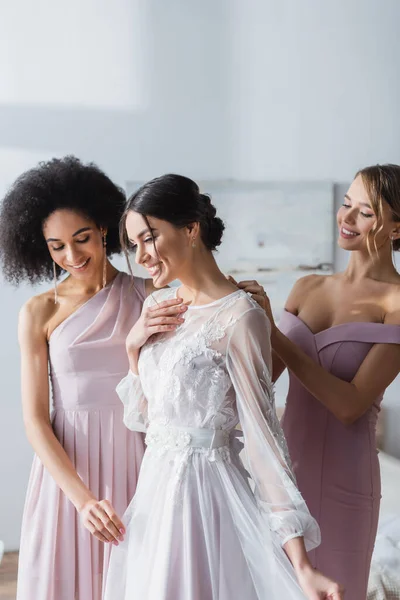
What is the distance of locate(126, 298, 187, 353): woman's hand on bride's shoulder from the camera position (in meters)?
1.56

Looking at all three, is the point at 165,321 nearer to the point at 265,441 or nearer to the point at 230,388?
the point at 230,388

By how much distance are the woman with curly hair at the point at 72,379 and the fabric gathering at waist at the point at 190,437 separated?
29 centimetres

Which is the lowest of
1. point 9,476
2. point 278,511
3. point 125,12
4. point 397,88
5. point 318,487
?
point 9,476

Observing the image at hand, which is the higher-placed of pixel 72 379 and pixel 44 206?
pixel 44 206

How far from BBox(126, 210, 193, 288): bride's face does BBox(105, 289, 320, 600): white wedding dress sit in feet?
0.32

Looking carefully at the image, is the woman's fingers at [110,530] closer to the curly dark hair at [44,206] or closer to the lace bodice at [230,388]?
the lace bodice at [230,388]

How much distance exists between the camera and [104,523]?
154 centimetres

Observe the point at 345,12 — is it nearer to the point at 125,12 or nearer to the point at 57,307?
the point at 125,12

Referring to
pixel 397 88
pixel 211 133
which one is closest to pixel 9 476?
pixel 211 133

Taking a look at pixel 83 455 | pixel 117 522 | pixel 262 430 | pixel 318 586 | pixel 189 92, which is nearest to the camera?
pixel 318 586

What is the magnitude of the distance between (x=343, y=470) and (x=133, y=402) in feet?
1.86

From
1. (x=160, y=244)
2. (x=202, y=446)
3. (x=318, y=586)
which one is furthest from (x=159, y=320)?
(x=318, y=586)

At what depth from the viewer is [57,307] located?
188 cm

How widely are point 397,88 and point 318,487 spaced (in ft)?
9.54
